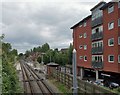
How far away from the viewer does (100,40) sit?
3488cm

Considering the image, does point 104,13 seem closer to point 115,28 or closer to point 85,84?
point 115,28

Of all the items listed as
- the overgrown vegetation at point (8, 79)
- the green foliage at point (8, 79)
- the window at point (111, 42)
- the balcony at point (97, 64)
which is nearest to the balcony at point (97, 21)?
the window at point (111, 42)

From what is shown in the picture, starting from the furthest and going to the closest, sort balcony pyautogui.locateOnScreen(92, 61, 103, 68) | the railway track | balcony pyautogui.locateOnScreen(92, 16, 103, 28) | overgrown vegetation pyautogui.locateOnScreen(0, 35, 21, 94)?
balcony pyautogui.locateOnScreen(92, 16, 103, 28)
balcony pyautogui.locateOnScreen(92, 61, 103, 68)
the railway track
overgrown vegetation pyautogui.locateOnScreen(0, 35, 21, 94)

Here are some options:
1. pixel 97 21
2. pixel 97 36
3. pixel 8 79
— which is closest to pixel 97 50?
pixel 97 36

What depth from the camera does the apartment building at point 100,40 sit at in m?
29.5

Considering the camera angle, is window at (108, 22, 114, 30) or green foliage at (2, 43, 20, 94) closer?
green foliage at (2, 43, 20, 94)

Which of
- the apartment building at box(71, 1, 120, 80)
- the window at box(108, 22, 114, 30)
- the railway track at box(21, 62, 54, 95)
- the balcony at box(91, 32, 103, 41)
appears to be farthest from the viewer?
the balcony at box(91, 32, 103, 41)

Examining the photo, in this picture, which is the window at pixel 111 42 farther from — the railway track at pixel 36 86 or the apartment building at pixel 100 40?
the railway track at pixel 36 86

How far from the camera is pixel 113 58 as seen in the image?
30.1m

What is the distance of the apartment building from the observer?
2953 centimetres

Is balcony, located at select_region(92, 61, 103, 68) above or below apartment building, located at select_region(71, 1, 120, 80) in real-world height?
below

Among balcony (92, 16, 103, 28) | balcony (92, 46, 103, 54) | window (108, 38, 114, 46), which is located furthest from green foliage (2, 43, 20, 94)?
balcony (92, 16, 103, 28)

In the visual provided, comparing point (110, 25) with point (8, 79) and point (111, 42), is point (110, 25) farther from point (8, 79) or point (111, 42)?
point (8, 79)

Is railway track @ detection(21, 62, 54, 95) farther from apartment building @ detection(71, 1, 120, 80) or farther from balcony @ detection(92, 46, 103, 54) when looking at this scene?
balcony @ detection(92, 46, 103, 54)
